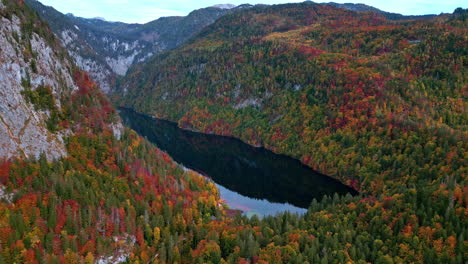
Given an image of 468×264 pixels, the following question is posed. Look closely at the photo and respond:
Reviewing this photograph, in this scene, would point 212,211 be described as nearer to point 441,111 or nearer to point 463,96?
point 441,111

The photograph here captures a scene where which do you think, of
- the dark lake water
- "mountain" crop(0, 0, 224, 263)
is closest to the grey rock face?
"mountain" crop(0, 0, 224, 263)

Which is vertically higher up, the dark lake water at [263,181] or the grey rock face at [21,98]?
the grey rock face at [21,98]

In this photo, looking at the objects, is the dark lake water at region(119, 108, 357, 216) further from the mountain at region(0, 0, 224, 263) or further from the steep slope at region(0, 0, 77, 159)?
the steep slope at region(0, 0, 77, 159)

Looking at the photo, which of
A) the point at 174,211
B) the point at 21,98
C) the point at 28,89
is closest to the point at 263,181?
the point at 174,211

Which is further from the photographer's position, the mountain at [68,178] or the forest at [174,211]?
the forest at [174,211]

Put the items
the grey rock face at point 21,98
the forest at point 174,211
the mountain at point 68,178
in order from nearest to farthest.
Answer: the mountain at point 68,178, the forest at point 174,211, the grey rock face at point 21,98

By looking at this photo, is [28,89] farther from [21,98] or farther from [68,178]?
[68,178]

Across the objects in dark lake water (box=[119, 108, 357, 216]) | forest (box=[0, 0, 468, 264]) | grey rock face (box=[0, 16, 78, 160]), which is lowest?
dark lake water (box=[119, 108, 357, 216])

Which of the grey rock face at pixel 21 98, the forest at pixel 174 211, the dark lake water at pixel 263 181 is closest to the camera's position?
the forest at pixel 174 211

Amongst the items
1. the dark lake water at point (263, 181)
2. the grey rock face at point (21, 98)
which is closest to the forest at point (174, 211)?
the grey rock face at point (21, 98)

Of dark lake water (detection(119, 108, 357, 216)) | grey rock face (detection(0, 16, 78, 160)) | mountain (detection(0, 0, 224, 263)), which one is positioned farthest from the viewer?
dark lake water (detection(119, 108, 357, 216))

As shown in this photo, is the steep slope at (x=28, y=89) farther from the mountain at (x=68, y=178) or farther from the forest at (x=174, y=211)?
the forest at (x=174, y=211)

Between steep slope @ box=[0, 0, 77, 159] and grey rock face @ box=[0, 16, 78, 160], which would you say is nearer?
grey rock face @ box=[0, 16, 78, 160]
